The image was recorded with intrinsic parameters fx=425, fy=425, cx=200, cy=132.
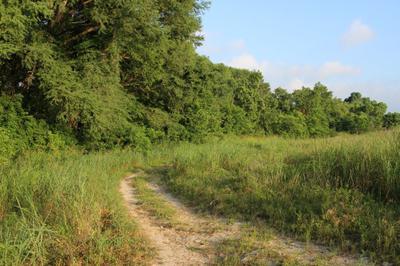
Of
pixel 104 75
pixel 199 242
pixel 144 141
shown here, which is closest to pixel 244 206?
pixel 199 242

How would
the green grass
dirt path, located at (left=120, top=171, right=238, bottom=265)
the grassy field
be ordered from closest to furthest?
the green grass
dirt path, located at (left=120, top=171, right=238, bottom=265)
the grassy field

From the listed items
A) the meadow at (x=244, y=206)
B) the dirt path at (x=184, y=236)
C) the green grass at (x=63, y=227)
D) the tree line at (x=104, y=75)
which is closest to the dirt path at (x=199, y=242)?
the dirt path at (x=184, y=236)

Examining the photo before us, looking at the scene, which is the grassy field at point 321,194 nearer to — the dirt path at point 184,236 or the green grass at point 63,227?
the dirt path at point 184,236

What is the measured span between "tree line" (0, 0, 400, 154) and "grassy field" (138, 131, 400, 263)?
7429mm

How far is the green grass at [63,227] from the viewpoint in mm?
5055

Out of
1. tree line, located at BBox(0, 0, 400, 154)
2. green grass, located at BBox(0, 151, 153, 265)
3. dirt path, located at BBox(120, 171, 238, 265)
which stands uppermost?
tree line, located at BBox(0, 0, 400, 154)

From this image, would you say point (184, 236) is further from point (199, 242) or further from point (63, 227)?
point (63, 227)

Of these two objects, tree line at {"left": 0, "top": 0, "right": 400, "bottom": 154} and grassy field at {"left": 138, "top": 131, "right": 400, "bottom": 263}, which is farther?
tree line at {"left": 0, "top": 0, "right": 400, "bottom": 154}

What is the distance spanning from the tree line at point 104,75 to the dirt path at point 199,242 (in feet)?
29.6

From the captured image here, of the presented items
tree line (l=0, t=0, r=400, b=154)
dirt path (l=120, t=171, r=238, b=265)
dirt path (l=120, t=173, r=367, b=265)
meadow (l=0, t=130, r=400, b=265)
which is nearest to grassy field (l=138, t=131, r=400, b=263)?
meadow (l=0, t=130, r=400, b=265)

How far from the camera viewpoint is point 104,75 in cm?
1764

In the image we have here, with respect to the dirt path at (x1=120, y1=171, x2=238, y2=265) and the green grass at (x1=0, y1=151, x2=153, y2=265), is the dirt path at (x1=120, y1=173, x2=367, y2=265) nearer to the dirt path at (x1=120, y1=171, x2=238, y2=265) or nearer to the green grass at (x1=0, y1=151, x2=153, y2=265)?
the dirt path at (x1=120, y1=171, x2=238, y2=265)

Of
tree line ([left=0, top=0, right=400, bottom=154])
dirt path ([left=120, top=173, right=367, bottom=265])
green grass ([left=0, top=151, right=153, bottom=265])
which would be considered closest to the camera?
green grass ([left=0, top=151, right=153, bottom=265])

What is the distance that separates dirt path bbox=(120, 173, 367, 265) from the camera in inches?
213
